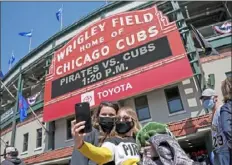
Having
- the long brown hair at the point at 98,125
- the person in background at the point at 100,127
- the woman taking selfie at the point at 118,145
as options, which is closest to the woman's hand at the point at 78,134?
the woman taking selfie at the point at 118,145

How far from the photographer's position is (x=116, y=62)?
13.6 metres

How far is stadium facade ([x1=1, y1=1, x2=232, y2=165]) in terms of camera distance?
1140 centimetres

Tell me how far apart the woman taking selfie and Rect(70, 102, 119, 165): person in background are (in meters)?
0.07

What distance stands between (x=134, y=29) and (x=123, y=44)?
1.13 meters

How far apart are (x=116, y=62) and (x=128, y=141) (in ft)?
37.5

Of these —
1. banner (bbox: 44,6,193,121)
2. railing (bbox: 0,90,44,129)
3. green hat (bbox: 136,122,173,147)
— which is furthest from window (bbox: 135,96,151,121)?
green hat (bbox: 136,122,173,147)

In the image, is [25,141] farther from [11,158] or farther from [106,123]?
[106,123]

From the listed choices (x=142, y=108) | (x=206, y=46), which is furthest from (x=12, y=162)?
(x=206, y=46)

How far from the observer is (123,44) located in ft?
45.8

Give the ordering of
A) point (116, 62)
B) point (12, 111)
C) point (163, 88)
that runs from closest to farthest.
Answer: point (163, 88), point (116, 62), point (12, 111)

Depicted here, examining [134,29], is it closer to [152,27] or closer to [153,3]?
[152,27]

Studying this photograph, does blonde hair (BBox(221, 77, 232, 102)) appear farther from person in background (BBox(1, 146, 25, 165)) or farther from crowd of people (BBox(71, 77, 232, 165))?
person in background (BBox(1, 146, 25, 165))

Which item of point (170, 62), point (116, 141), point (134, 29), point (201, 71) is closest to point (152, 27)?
point (134, 29)

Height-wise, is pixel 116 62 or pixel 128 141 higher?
pixel 116 62
